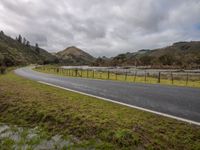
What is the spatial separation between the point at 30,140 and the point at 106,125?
1.72 metres

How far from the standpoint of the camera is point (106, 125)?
13.4 feet

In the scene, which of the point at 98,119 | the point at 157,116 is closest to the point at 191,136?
the point at 157,116

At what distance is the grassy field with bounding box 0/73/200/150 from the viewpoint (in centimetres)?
329

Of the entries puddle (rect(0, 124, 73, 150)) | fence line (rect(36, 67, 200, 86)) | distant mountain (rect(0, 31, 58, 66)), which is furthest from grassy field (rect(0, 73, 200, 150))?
distant mountain (rect(0, 31, 58, 66))

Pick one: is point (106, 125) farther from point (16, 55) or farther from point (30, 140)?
point (16, 55)

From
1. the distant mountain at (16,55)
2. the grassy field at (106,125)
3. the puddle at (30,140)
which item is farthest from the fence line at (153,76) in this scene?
the distant mountain at (16,55)

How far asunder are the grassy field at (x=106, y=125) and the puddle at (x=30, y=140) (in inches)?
7.9

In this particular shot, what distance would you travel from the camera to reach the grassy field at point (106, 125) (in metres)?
3.29

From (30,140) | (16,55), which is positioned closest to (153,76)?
(30,140)

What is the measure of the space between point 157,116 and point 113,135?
168 centimetres

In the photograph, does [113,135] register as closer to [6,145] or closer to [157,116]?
[157,116]

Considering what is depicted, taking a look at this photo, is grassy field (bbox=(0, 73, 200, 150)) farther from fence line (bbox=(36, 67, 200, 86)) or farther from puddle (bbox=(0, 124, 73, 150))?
fence line (bbox=(36, 67, 200, 86))

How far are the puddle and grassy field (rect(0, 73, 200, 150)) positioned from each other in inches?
7.9

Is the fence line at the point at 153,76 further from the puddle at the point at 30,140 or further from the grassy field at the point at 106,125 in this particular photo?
the puddle at the point at 30,140
